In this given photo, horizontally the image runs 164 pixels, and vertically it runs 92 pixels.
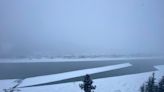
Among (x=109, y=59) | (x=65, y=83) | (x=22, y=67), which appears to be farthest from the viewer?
(x=109, y=59)

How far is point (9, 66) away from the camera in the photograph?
103 ft

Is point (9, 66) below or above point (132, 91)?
above

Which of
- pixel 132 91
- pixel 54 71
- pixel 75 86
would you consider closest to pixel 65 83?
pixel 75 86

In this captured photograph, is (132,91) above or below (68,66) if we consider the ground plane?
below

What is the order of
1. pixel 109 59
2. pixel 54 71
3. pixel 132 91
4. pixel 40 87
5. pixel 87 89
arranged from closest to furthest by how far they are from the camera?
pixel 87 89 < pixel 132 91 < pixel 40 87 < pixel 54 71 < pixel 109 59

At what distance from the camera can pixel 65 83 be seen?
1995cm

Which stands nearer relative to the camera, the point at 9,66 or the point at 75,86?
the point at 75,86

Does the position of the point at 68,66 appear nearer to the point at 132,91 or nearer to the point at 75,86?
the point at 75,86

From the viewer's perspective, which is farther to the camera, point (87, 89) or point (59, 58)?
point (59, 58)

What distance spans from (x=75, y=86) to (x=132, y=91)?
498 cm

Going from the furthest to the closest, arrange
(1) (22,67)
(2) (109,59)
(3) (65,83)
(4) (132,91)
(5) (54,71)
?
(2) (109,59), (1) (22,67), (5) (54,71), (3) (65,83), (4) (132,91)

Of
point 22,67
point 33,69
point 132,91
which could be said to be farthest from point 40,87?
point 22,67

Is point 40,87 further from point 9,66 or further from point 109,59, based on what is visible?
point 109,59

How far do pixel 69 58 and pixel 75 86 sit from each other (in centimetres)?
2010
